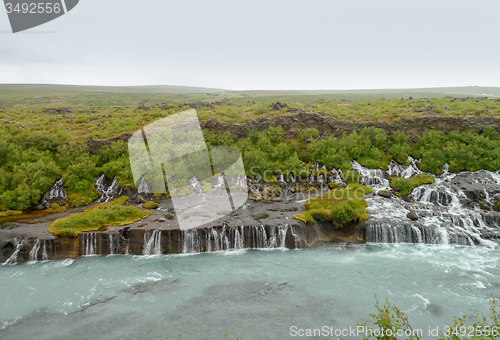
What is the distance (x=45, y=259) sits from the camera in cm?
Result: 2395

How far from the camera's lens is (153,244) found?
82.2ft

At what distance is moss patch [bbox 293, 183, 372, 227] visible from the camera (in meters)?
26.8

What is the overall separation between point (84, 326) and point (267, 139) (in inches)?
1395

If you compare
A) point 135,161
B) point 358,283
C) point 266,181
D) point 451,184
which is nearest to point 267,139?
point 266,181

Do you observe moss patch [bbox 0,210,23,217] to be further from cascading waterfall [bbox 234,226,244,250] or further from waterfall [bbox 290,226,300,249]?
waterfall [bbox 290,226,300,249]

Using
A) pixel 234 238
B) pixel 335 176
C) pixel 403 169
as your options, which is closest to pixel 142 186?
pixel 234 238

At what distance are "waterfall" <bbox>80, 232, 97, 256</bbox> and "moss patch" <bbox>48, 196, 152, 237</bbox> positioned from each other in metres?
0.69

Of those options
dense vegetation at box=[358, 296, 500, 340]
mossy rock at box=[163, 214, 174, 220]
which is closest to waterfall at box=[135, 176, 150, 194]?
mossy rock at box=[163, 214, 174, 220]

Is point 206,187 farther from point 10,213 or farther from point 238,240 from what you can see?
point 10,213

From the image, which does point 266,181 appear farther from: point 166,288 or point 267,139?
point 166,288

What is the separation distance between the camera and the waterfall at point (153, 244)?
25.0 m

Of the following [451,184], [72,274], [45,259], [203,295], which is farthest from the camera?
[451,184]

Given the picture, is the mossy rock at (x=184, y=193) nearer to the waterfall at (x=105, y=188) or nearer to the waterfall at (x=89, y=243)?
the waterfall at (x=105, y=188)

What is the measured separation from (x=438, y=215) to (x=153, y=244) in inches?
1092
